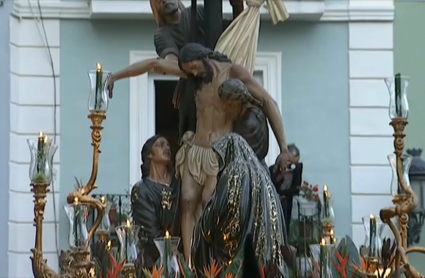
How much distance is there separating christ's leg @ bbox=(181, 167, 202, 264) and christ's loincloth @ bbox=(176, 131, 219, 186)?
0.14ft

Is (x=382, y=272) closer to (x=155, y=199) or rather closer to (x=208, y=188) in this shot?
(x=208, y=188)

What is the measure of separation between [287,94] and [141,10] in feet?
5.70

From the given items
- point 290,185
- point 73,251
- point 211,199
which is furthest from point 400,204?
point 290,185

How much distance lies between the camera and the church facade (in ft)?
64.7

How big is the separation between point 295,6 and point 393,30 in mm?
1145

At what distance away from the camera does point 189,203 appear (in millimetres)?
13234

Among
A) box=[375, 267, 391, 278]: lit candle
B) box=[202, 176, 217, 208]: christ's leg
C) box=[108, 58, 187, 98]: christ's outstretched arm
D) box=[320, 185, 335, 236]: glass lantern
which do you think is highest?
box=[108, 58, 187, 98]: christ's outstretched arm

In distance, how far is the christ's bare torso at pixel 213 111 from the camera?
43.4ft

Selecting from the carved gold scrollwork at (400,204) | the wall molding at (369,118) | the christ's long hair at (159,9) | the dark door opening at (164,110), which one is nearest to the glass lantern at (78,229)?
the carved gold scrollwork at (400,204)

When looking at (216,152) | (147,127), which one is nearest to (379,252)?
(216,152)

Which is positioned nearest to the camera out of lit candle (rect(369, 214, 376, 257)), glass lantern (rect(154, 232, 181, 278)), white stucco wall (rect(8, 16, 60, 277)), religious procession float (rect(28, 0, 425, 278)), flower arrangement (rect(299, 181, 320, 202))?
glass lantern (rect(154, 232, 181, 278))

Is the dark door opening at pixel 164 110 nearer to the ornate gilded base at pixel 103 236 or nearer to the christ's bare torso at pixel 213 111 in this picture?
the ornate gilded base at pixel 103 236

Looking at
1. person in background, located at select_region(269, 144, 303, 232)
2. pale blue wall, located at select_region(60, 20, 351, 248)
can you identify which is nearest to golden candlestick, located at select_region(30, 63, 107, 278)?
person in background, located at select_region(269, 144, 303, 232)

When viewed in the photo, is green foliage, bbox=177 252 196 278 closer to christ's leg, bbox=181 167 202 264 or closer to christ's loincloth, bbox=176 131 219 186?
christ's leg, bbox=181 167 202 264
